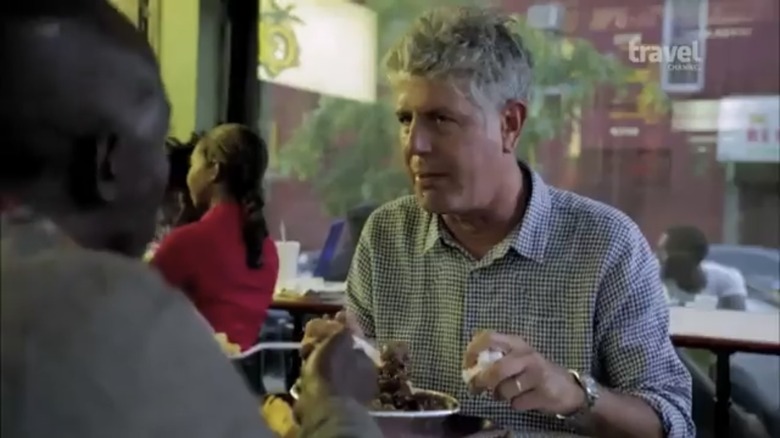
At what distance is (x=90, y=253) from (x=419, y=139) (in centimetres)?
104

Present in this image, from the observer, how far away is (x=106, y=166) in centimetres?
63

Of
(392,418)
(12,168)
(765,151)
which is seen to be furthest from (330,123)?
(12,168)

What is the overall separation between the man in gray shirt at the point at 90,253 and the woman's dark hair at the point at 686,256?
293cm

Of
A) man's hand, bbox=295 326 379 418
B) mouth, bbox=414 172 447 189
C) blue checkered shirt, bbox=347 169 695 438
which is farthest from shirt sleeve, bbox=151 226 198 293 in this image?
man's hand, bbox=295 326 379 418

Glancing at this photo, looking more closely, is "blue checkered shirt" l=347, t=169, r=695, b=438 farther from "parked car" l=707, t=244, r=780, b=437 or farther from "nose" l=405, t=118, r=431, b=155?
"parked car" l=707, t=244, r=780, b=437

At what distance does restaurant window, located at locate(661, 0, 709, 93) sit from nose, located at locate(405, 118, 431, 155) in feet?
6.65

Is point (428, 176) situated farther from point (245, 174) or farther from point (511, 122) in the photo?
point (245, 174)

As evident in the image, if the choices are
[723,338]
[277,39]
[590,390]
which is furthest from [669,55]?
[590,390]

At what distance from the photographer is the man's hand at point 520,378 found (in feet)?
4.38

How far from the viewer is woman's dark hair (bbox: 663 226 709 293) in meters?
3.41

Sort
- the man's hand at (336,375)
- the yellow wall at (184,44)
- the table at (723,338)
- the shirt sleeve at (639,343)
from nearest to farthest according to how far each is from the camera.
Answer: the man's hand at (336,375), the shirt sleeve at (639,343), the table at (723,338), the yellow wall at (184,44)

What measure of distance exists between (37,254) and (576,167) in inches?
125

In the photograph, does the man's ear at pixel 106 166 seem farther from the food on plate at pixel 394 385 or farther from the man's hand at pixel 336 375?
the food on plate at pixel 394 385

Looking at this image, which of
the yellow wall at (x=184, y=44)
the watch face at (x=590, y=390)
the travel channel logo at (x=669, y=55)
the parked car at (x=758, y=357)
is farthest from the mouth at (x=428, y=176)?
the yellow wall at (x=184, y=44)
